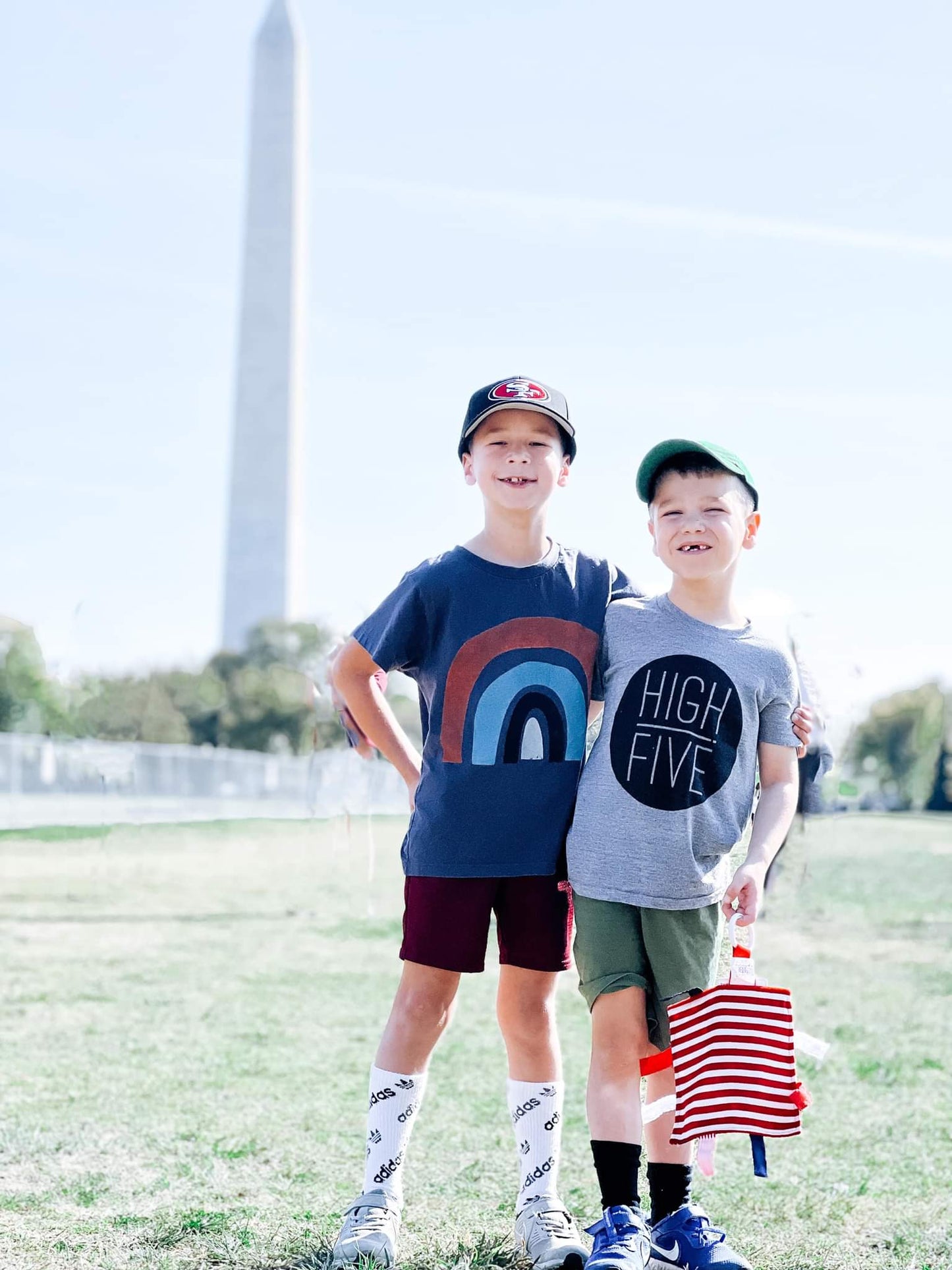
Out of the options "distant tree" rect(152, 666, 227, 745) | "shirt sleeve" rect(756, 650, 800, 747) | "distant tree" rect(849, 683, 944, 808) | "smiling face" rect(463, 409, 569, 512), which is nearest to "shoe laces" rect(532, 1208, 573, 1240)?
"shirt sleeve" rect(756, 650, 800, 747)

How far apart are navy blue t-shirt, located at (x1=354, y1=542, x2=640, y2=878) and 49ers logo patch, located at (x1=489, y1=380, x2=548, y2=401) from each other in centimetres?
31

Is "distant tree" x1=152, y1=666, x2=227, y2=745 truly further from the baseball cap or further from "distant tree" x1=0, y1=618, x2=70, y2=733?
the baseball cap

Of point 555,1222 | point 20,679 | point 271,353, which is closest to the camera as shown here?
point 555,1222

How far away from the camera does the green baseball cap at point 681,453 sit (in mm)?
2744

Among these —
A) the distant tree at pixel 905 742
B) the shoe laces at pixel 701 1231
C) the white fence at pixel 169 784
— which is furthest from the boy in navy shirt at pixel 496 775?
the distant tree at pixel 905 742

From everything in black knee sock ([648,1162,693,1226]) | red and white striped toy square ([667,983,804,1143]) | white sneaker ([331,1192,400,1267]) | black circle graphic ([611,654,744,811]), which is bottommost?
white sneaker ([331,1192,400,1267])

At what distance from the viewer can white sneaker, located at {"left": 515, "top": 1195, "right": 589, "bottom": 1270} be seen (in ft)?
8.43

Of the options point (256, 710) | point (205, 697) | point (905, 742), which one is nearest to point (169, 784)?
point (256, 710)

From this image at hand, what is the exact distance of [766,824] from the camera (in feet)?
8.66

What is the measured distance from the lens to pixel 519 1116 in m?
2.82

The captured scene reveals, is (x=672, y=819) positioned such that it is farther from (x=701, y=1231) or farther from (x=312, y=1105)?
(x=312, y=1105)

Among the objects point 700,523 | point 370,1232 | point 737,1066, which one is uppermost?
point 700,523

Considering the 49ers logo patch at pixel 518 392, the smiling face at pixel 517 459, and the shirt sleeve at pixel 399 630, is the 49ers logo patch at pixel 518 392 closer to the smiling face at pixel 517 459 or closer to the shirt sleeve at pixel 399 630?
the smiling face at pixel 517 459

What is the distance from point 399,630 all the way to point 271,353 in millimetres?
39938
